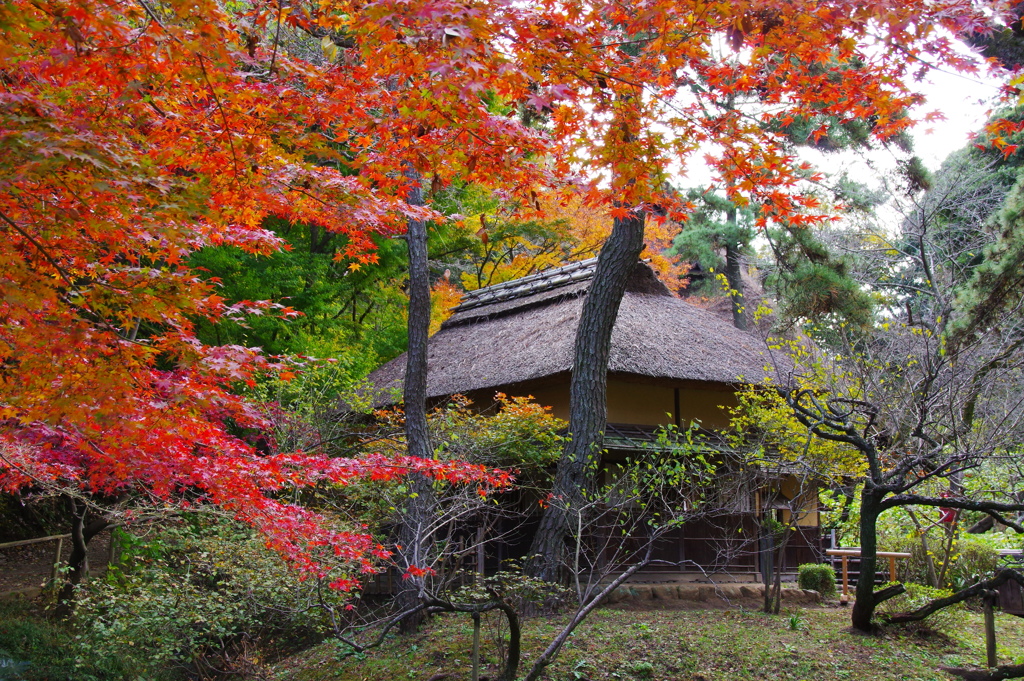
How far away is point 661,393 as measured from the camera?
12.2 m

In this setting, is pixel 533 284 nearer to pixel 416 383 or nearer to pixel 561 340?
pixel 561 340

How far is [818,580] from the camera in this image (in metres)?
11.9

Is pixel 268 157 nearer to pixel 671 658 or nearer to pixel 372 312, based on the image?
pixel 671 658

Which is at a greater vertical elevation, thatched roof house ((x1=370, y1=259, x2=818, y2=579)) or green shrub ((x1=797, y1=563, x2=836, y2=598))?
thatched roof house ((x1=370, y1=259, x2=818, y2=579))

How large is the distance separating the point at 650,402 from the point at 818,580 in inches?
148

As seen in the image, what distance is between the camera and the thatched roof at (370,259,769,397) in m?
11.3

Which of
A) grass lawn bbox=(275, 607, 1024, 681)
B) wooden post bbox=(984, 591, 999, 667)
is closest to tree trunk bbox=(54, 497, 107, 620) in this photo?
grass lawn bbox=(275, 607, 1024, 681)

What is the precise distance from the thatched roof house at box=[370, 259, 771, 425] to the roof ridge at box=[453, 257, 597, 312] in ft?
0.09

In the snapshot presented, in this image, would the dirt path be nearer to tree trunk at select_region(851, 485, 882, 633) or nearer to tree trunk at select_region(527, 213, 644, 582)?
tree trunk at select_region(527, 213, 644, 582)

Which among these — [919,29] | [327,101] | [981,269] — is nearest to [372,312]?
[327,101]

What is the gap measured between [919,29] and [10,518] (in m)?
12.9

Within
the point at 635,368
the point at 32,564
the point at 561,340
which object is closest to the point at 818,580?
the point at 635,368

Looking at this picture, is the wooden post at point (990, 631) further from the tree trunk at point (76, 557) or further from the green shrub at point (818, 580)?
the tree trunk at point (76, 557)

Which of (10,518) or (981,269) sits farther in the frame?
(10,518)
